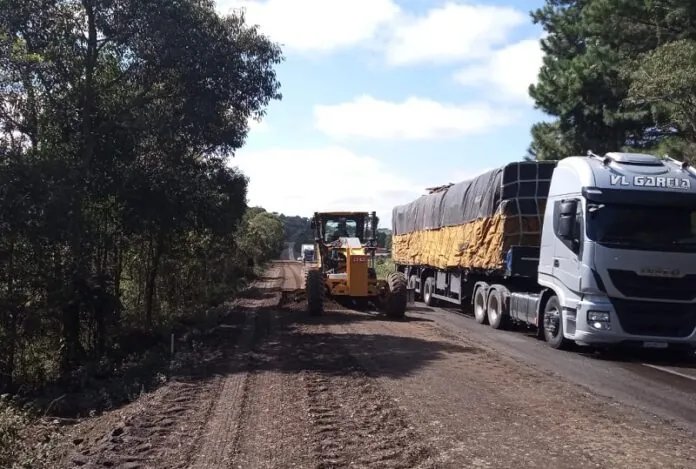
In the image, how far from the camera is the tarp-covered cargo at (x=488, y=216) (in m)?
16.6

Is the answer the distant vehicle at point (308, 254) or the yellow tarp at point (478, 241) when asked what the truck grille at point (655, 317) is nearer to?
the yellow tarp at point (478, 241)

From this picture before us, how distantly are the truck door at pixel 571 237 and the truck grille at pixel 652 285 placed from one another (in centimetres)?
68

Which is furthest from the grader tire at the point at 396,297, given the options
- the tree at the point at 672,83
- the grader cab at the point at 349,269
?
the tree at the point at 672,83

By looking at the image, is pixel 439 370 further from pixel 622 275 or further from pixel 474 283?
pixel 474 283

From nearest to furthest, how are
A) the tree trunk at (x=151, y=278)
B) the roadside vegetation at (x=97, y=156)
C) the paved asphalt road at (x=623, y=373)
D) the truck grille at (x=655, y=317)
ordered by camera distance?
1. the paved asphalt road at (x=623, y=373)
2. the truck grille at (x=655, y=317)
3. the roadside vegetation at (x=97, y=156)
4. the tree trunk at (x=151, y=278)

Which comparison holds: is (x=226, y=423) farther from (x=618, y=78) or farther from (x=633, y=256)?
(x=618, y=78)

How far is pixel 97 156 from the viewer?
53.5ft

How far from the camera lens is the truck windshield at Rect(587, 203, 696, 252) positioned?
12.4 m

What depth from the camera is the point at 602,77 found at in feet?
74.5

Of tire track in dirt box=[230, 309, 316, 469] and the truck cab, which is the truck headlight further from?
tire track in dirt box=[230, 309, 316, 469]

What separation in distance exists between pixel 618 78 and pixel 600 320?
1216 cm

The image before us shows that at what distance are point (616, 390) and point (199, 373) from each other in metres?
6.34

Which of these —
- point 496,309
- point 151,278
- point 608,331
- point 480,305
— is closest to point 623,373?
point 608,331

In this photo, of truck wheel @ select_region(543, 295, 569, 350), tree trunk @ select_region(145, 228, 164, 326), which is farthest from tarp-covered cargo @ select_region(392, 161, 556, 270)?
tree trunk @ select_region(145, 228, 164, 326)
